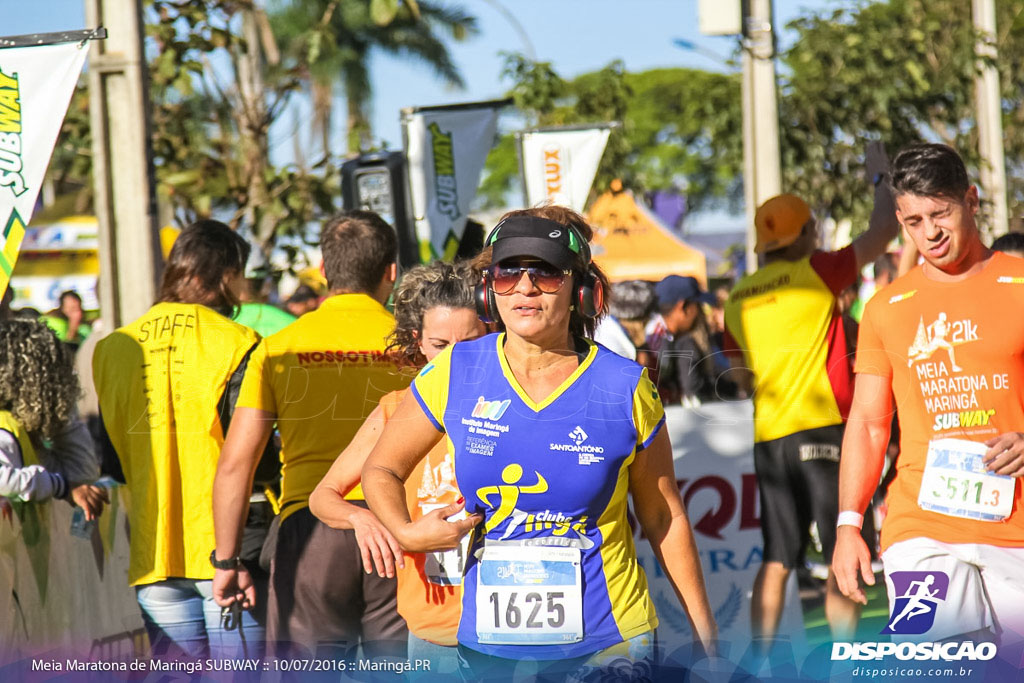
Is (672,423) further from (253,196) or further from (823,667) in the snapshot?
(253,196)

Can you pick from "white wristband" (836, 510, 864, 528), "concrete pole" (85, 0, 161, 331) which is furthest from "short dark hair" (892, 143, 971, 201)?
"concrete pole" (85, 0, 161, 331)

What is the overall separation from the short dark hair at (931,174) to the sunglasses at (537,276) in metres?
1.52

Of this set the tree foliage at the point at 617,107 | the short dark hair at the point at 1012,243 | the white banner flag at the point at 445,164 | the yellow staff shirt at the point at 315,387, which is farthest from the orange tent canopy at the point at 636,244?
the yellow staff shirt at the point at 315,387

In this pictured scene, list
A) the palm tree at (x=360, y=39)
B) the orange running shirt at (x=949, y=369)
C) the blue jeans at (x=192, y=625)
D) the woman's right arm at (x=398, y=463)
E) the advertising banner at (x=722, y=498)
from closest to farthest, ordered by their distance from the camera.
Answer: the woman's right arm at (x=398, y=463), the orange running shirt at (x=949, y=369), the blue jeans at (x=192, y=625), the advertising banner at (x=722, y=498), the palm tree at (x=360, y=39)

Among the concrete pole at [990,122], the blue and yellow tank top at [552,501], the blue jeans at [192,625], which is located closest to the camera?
the blue and yellow tank top at [552,501]

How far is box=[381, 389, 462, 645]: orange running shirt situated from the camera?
3.82 meters

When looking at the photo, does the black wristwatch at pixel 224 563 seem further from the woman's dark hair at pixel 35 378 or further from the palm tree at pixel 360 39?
the palm tree at pixel 360 39

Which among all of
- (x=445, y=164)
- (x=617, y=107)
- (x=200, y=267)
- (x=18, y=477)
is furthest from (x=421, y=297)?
(x=617, y=107)

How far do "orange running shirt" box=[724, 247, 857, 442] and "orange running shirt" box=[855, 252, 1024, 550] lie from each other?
5.80 ft

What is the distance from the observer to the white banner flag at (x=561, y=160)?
10.2 metres

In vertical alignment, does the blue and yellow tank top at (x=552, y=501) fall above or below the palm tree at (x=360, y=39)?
below

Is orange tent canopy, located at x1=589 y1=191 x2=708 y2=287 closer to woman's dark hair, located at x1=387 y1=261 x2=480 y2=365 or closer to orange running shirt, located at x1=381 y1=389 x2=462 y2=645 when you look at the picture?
woman's dark hair, located at x1=387 y1=261 x2=480 y2=365

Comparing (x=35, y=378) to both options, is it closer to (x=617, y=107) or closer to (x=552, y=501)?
(x=552, y=501)

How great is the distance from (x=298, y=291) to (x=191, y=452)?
6267mm
